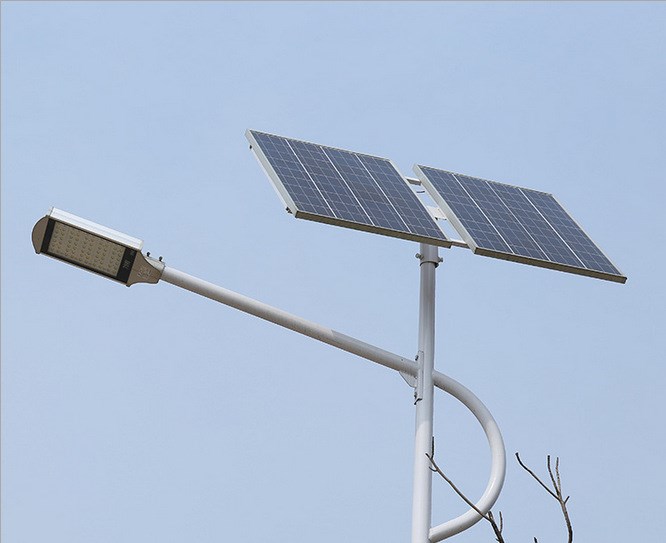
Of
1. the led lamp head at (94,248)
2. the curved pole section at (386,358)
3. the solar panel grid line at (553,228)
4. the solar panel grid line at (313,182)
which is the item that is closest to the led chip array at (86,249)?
the led lamp head at (94,248)

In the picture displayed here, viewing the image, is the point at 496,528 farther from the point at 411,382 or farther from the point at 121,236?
the point at 121,236

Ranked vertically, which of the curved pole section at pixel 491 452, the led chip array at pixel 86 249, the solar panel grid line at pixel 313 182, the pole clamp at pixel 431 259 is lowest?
the curved pole section at pixel 491 452

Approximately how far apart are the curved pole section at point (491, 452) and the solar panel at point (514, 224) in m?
1.04

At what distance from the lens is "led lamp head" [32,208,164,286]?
304 inches

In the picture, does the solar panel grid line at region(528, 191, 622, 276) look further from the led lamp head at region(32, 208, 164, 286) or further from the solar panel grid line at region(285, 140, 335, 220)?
the led lamp head at region(32, 208, 164, 286)

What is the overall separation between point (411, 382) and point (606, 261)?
2.21m

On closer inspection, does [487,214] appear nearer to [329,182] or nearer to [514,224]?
[514,224]

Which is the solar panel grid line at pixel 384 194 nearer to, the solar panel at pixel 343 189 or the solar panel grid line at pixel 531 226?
the solar panel at pixel 343 189

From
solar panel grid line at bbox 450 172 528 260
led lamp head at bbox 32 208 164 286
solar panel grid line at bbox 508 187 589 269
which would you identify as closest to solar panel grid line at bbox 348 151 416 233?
solar panel grid line at bbox 450 172 528 260

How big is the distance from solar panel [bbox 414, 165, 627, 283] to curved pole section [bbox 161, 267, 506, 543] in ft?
3.51

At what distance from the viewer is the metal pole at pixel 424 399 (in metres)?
7.95

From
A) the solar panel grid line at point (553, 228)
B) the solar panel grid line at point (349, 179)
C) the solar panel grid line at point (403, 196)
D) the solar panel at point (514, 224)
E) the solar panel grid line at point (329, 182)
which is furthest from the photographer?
the solar panel grid line at point (553, 228)

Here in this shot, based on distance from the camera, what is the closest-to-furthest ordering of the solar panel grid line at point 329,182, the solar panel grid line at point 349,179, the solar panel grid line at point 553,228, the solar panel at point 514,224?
the solar panel grid line at point 329,182
the solar panel grid line at point 349,179
the solar panel at point 514,224
the solar panel grid line at point 553,228

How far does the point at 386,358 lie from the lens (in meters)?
8.33
